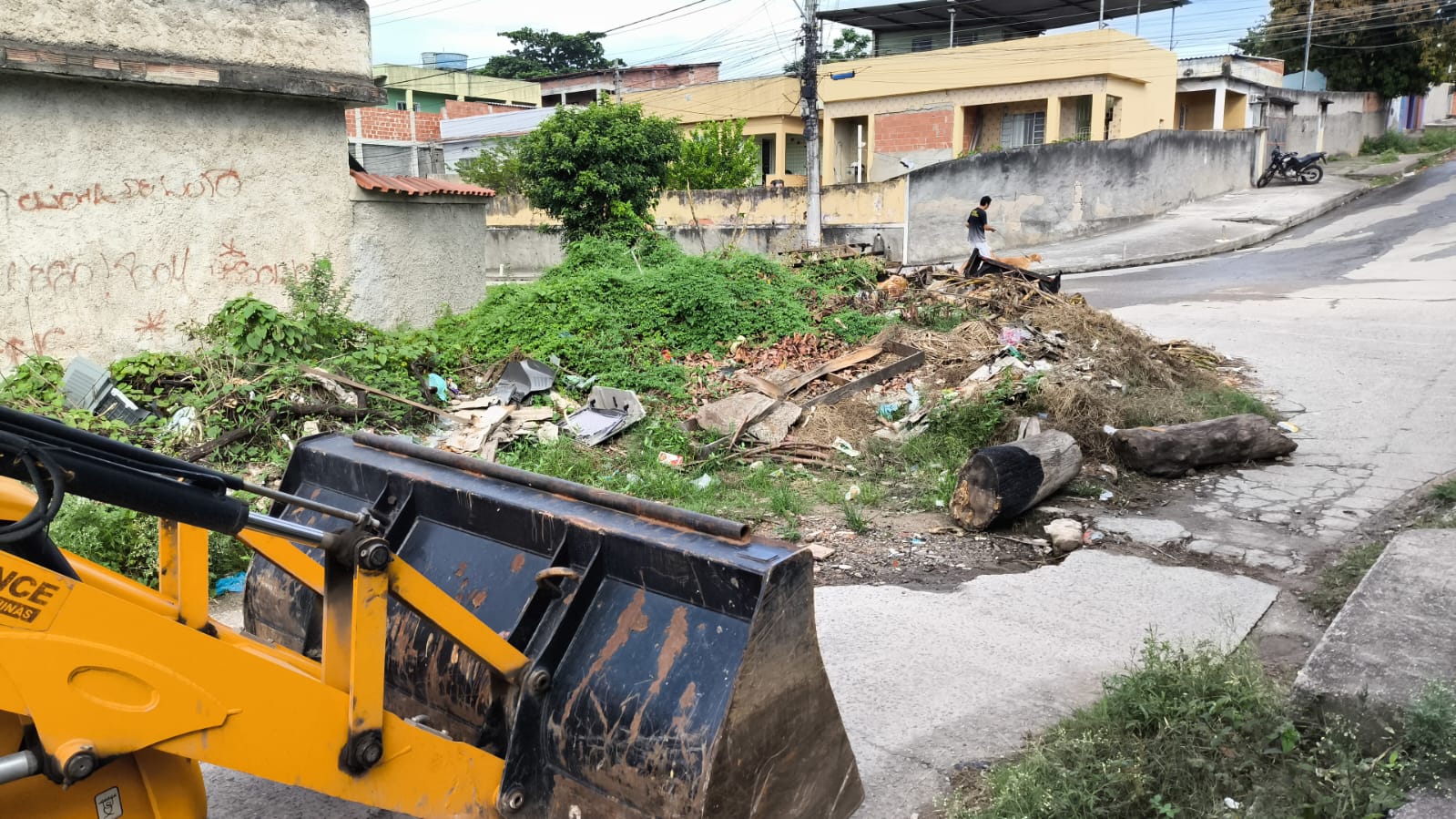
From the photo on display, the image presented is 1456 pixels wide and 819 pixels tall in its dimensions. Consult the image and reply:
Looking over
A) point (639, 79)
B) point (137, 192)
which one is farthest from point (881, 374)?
point (639, 79)

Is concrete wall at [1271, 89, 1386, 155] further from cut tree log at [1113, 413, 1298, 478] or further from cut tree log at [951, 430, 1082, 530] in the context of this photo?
cut tree log at [951, 430, 1082, 530]

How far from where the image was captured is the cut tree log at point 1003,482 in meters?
6.45

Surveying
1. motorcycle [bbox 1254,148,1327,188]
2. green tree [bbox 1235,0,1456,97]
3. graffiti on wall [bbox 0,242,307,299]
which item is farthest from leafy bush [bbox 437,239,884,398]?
green tree [bbox 1235,0,1456,97]

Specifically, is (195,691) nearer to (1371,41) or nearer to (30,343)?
(30,343)

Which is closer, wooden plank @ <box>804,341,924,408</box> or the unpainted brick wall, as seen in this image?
wooden plank @ <box>804,341,924,408</box>

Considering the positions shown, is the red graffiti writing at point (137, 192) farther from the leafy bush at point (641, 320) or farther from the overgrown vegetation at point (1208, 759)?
the overgrown vegetation at point (1208, 759)

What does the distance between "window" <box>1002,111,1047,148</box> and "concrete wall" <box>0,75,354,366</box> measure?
23589mm

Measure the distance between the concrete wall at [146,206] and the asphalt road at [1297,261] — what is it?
38.8 feet

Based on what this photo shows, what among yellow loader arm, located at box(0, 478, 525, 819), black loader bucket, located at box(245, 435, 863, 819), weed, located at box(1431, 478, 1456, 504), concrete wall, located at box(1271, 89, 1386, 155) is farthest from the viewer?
concrete wall, located at box(1271, 89, 1386, 155)

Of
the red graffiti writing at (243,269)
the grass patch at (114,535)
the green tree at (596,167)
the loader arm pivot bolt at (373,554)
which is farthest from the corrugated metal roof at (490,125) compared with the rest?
the loader arm pivot bolt at (373,554)

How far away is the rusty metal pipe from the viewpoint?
2.92 meters

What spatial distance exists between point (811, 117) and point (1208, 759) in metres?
22.3

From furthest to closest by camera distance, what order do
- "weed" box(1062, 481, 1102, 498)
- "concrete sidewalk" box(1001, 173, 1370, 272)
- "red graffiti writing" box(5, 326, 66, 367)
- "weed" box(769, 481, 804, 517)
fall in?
"concrete sidewalk" box(1001, 173, 1370, 272) → "red graffiti writing" box(5, 326, 66, 367) → "weed" box(1062, 481, 1102, 498) → "weed" box(769, 481, 804, 517)

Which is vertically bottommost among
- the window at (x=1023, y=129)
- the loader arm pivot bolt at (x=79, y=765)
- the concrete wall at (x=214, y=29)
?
the loader arm pivot bolt at (x=79, y=765)
